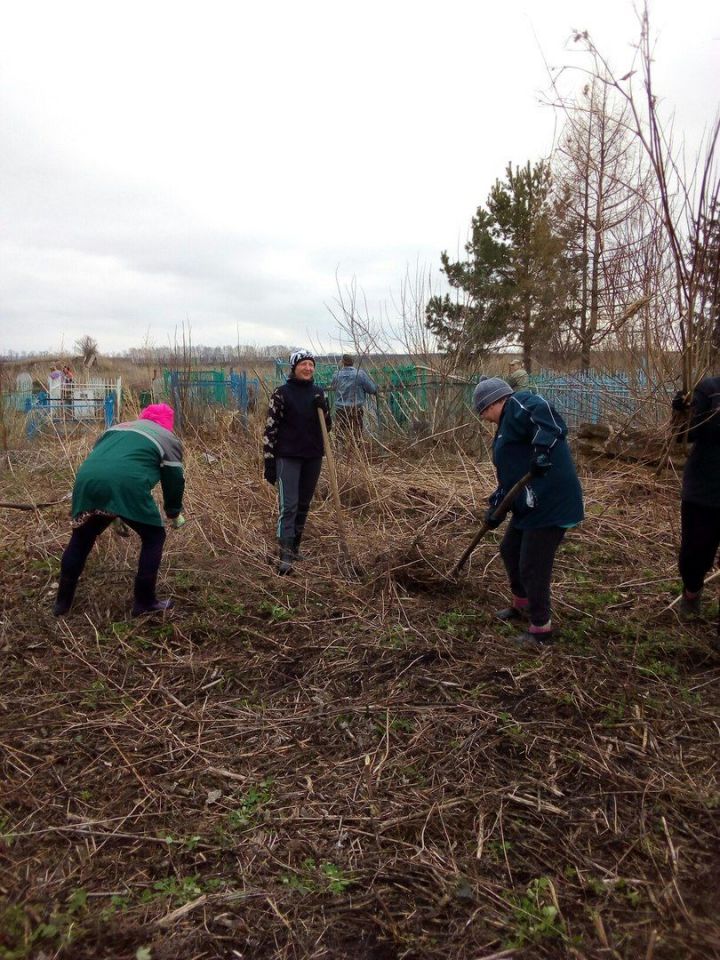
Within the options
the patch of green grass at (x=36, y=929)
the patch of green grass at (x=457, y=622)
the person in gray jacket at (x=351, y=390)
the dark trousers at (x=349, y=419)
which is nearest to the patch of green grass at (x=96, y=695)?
the patch of green grass at (x=36, y=929)

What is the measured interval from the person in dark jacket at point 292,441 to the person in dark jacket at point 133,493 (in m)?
0.96

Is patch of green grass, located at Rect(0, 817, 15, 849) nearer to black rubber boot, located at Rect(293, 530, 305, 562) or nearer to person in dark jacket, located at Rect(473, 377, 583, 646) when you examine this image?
person in dark jacket, located at Rect(473, 377, 583, 646)

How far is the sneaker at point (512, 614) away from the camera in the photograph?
153 inches

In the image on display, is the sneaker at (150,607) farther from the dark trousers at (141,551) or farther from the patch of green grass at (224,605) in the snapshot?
the patch of green grass at (224,605)

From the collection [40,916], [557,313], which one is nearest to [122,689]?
[40,916]

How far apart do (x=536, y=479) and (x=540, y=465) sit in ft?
0.37

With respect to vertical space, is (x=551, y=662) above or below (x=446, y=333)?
below

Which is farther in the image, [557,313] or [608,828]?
[557,313]

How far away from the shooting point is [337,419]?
7.65 meters

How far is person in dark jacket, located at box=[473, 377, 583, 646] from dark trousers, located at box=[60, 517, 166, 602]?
76.1 inches

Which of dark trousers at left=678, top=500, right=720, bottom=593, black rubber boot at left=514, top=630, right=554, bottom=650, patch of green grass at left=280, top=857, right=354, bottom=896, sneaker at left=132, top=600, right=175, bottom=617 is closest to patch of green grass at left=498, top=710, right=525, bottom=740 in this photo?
black rubber boot at left=514, top=630, right=554, bottom=650

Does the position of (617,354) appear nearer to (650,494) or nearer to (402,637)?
(650,494)

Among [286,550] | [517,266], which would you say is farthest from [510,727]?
[517,266]

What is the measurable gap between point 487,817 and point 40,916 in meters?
1.39
